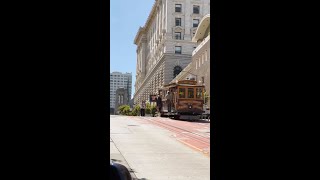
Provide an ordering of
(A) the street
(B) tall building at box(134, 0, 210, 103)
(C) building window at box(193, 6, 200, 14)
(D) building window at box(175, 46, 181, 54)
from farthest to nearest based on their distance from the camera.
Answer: (C) building window at box(193, 6, 200, 14) → (D) building window at box(175, 46, 181, 54) → (B) tall building at box(134, 0, 210, 103) → (A) the street

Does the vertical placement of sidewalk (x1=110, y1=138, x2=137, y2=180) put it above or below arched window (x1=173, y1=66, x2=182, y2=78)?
below

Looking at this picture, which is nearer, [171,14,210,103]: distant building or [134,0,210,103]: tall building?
[171,14,210,103]: distant building

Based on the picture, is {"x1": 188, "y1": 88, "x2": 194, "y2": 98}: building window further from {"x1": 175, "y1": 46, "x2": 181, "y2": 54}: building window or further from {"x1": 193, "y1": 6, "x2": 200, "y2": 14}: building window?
{"x1": 193, "y1": 6, "x2": 200, "y2": 14}: building window

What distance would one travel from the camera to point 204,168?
317 inches

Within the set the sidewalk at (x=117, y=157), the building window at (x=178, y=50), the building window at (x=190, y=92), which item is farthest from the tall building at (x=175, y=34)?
the sidewalk at (x=117, y=157)

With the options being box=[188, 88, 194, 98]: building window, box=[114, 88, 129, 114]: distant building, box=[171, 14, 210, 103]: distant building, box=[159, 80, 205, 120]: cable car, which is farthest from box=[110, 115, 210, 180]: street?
box=[114, 88, 129, 114]: distant building

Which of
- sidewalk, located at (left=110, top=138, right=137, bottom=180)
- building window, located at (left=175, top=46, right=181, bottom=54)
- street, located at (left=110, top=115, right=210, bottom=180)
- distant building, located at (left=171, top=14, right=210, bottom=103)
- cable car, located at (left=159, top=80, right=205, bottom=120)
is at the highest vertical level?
building window, located at (left=175, top=46, right=181, bottom=54)

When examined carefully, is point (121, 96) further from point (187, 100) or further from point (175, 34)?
point (187, 100)

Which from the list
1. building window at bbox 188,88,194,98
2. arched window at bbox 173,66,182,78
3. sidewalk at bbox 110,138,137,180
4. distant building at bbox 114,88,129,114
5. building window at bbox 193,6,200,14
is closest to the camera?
sidewalk at bbox 110,138,137,180
